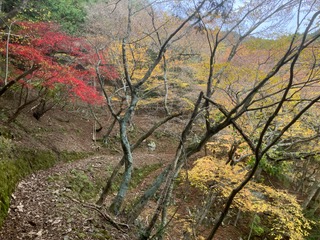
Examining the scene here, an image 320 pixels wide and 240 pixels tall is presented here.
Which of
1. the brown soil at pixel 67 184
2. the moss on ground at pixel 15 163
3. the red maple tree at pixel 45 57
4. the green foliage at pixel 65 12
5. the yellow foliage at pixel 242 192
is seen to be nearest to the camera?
the brown soil at pixel 67 184

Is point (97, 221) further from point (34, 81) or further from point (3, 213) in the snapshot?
point (34, 81)

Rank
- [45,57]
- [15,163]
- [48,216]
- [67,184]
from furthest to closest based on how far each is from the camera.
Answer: [45,57] < [67,184] < [15,163] < [48,216]

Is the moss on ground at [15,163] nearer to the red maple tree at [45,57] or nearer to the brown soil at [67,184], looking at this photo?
the brown soil at [67,184]

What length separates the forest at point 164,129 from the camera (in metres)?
4.25

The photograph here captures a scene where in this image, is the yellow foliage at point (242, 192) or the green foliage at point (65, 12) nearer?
the yellow foliage at point (242, 192)

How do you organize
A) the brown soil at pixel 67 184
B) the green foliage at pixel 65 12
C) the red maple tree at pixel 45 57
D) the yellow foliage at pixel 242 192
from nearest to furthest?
1. the brown soil at pixel 67 184
2. the yellow foliage at pixel 242 192
3. the red maple tree at pixel 45 57
4. the green foliage at pixel 65 12

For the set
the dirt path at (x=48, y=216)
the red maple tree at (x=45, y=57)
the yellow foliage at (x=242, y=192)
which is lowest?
the dirt path at (x=48, y=216)

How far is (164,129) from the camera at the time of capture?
10109mm

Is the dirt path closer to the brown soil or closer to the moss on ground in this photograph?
the brown soil

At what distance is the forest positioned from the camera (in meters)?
4.25

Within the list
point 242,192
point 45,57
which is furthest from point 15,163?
point 242,192

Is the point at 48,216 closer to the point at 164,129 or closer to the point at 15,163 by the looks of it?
the point at 15,163

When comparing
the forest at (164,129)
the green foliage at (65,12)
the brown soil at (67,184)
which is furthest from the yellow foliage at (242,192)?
the green foliage at (65,12)

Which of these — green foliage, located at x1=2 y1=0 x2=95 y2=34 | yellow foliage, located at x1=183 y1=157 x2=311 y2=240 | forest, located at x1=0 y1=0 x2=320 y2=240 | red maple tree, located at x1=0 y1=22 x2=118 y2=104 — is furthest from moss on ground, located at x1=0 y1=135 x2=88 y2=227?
green foliage, located at x1=2 y1=0 x2=95 y2=34
